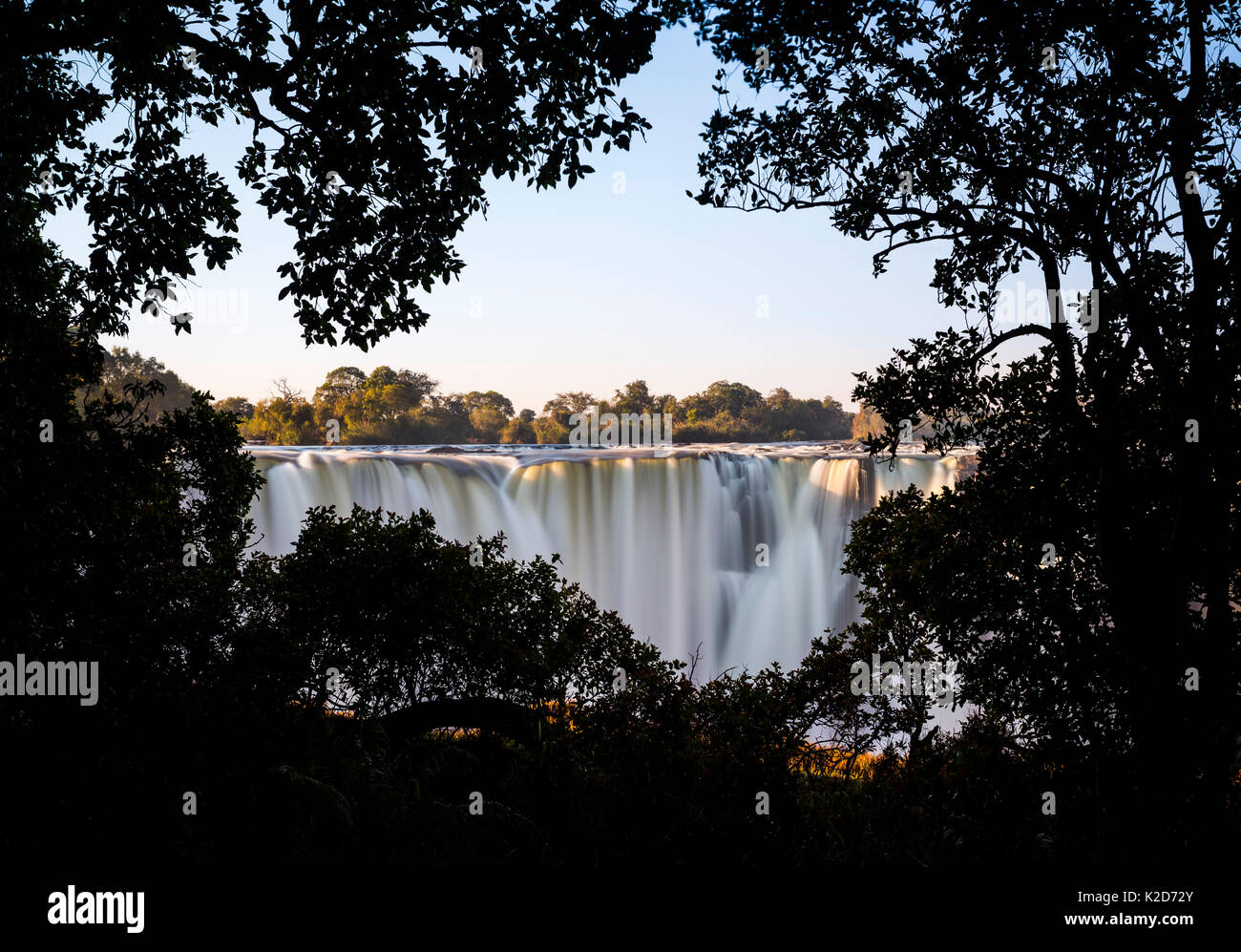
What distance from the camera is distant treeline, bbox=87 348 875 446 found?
3215 cm

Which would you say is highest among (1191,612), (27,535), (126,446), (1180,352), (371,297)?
(371,297)

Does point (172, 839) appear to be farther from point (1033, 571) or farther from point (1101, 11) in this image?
point (1101, 11)

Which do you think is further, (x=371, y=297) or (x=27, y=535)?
(x=371, y=297)

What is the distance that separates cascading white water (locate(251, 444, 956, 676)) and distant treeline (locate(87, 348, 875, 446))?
6.43m

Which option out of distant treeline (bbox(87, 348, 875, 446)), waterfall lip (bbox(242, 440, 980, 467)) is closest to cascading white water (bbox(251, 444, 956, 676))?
waterfall lip (bbox(242, 440, 980, 467))

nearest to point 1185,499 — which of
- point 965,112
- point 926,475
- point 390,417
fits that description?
point 965,112

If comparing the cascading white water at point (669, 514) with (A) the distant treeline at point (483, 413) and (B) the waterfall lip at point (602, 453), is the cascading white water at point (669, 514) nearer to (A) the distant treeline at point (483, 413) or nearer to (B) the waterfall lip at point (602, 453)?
(B) the waterfall lip at point (602, 453)

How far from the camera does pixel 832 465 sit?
2402 centimetres

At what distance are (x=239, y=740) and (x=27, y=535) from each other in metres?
2.17

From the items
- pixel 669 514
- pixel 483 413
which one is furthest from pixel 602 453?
pixel 483 413

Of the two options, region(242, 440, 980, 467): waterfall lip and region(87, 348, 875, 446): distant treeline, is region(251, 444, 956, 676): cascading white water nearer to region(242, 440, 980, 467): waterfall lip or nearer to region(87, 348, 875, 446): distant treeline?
region(242, 440, 980, 467): waterfall lip

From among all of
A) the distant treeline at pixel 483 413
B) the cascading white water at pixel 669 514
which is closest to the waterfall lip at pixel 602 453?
the cascading white water at pixel 669 514

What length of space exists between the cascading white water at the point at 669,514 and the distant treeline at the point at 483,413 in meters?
6.43

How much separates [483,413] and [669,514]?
11.6m
